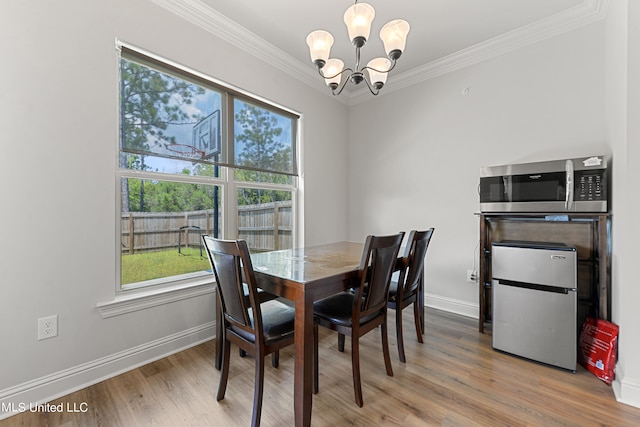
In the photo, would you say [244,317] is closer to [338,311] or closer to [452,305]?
[338,311]

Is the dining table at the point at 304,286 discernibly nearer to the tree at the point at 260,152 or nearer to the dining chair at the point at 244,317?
the dining chair at the point at 244,317

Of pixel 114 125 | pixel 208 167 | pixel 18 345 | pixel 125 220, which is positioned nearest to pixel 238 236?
pixel 208 167

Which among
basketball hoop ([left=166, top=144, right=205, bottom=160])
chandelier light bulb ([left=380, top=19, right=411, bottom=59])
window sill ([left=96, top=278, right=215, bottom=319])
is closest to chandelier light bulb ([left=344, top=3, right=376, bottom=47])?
chandelier light bulb ([left=380, top=19, right=411, bottom=59])

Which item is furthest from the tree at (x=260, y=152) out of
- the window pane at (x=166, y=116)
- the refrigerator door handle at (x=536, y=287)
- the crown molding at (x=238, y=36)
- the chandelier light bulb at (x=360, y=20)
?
the refrigerator door handle at (x=536, y=287)

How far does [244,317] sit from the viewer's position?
56.2 inches

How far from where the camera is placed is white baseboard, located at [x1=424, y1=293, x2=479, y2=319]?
2.82m

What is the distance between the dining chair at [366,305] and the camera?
5.09ft

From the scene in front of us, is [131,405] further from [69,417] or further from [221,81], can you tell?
[221,81]

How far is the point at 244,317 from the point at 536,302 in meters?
2.10

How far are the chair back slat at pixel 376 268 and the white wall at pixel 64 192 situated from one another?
159 centimetres

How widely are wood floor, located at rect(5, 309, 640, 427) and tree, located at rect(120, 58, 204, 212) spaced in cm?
125

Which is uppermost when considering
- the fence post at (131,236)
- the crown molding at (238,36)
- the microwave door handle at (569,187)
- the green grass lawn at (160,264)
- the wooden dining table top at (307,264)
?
the crown molding at (238,36)

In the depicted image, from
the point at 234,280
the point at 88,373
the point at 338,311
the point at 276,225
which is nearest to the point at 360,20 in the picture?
the point at 234,280

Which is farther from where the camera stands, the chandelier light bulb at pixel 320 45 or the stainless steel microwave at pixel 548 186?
the stainless steel microwave at pixel 548 186
